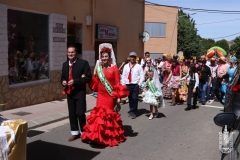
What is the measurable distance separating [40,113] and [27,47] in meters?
2.43

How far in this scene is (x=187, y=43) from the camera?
171 feet

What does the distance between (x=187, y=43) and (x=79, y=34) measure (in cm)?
4161

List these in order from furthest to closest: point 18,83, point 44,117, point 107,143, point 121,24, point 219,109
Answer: point 121,24, point 219,109, point 18,83, point 44,117, point 107,143

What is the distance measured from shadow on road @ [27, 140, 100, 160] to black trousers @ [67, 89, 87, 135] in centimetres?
52

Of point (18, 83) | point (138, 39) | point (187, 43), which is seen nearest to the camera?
point (18, 83)

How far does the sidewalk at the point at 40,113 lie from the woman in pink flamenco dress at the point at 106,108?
2.02 meters

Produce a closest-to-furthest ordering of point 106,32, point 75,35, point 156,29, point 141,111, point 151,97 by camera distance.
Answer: point 151,97, point 141,111, point 75,35, point 106,32, point 156,29

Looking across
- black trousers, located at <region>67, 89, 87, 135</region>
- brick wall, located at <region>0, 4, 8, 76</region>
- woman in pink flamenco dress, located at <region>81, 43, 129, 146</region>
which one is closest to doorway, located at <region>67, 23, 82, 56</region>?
brick wall, located at <region>0, 4, 8, 76</region>

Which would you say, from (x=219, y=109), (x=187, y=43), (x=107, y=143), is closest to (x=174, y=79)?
(x=219, y=109)

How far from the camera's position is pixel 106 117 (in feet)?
20.3

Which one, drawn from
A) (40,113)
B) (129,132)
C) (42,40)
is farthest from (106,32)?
(129,132)

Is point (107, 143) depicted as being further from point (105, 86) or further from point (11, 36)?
point (11, 36)

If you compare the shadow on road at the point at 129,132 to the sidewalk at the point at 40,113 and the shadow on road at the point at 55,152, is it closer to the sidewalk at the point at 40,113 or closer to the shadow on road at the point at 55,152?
Result: the shadow on road at the point at 55,152

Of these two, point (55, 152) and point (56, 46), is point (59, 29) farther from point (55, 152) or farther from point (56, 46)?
point (55, 152)
